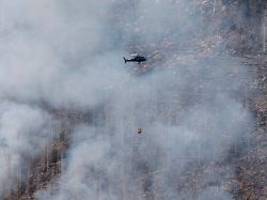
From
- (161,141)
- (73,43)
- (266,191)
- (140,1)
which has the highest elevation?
(140,1)

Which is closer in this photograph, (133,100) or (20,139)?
(133,100)

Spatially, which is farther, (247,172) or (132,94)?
(132,94)

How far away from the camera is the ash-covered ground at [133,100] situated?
666 inches

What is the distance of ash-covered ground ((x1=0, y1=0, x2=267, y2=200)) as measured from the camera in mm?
16906

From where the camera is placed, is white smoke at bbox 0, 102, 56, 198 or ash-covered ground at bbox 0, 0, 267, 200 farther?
white smoke at bbox 0, 102, 56, 198

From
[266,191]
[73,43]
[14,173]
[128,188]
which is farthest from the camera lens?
[73,43]

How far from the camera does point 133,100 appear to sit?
18234mm

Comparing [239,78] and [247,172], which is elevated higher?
[239,78]

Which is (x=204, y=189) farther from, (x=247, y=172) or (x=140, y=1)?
(x=140, y=1)

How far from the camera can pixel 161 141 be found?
17.4 m

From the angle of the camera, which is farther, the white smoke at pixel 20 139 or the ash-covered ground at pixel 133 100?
the white smoke at pixel 20 139

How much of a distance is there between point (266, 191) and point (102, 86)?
568 cm

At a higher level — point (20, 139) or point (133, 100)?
point (133, 100)

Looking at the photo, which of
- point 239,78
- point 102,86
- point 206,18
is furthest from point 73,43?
point 239,78
